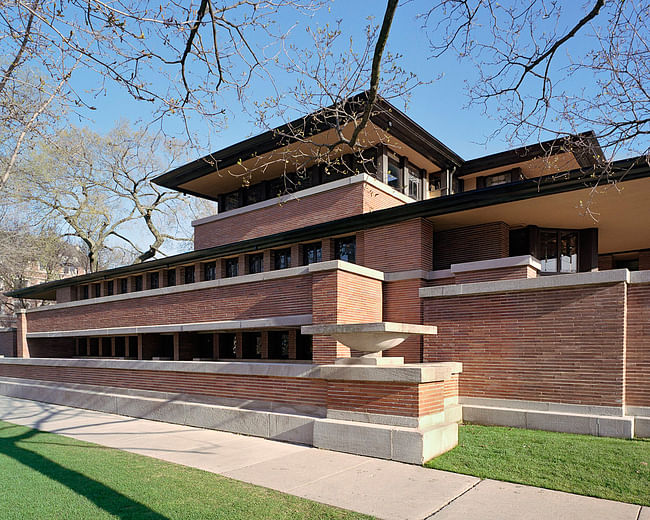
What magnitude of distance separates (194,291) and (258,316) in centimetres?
344

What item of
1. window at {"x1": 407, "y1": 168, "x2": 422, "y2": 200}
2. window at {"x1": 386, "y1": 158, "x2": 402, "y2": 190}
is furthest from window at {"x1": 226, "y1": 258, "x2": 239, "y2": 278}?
window at {"x1": 407, "y1": 168, "x2": 422, "y2": 200}

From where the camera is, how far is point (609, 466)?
24.2 ft

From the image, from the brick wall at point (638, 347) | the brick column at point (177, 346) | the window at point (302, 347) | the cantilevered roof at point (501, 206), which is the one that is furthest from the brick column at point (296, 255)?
the brick wall at point (638, 347)

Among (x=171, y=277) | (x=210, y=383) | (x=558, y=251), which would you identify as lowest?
(x=210, y=383)

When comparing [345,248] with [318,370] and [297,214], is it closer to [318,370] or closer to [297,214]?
[297,214]

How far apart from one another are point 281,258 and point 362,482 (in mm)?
11309

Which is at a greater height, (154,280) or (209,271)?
(209,271)

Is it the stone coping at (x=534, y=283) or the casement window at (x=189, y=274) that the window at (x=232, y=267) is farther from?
the stone coping at (x=534, y=283)

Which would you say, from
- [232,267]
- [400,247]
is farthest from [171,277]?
[400,247]

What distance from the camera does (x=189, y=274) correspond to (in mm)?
20953

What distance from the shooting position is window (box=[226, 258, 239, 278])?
19219mm

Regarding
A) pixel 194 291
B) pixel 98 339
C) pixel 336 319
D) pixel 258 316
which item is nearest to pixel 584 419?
pixel 336 319

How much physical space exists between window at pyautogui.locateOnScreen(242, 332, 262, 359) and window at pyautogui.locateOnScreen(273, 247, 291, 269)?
2712 mm

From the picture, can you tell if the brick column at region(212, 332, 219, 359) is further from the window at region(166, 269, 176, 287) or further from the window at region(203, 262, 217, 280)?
the window at region(166, 269, 176, 287)
